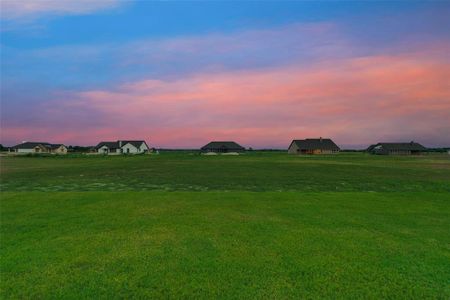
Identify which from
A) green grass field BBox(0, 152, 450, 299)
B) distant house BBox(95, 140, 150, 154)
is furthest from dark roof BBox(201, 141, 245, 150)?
green grass field BBox(0, 152, 450, 299)

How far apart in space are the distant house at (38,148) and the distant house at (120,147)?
16.8m

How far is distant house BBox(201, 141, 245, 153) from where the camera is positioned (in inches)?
4732

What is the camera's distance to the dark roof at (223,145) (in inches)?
4749

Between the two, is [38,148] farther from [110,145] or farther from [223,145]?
[223,145]

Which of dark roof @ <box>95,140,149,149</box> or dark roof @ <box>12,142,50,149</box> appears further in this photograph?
dark roof @ <box>12,142,50,149</box>

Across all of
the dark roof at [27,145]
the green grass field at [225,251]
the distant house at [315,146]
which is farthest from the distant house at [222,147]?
the green grass field at [225,251]

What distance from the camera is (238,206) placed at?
38.5 ft

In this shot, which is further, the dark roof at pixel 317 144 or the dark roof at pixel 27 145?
the dark roof at pixel 27 145

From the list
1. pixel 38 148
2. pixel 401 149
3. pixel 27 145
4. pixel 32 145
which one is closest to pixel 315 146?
pixel 401 149

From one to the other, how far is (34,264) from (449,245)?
8.81 meters

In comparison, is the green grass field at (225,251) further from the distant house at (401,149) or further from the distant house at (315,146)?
the distant house at (401,149)

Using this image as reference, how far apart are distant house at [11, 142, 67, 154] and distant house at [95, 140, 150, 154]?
1682 cm

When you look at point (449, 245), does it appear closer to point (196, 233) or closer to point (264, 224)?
point (264, 224)

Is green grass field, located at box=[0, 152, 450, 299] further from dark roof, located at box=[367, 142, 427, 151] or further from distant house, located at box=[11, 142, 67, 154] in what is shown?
distant house, located at box=[11, 142, 67, 154]
